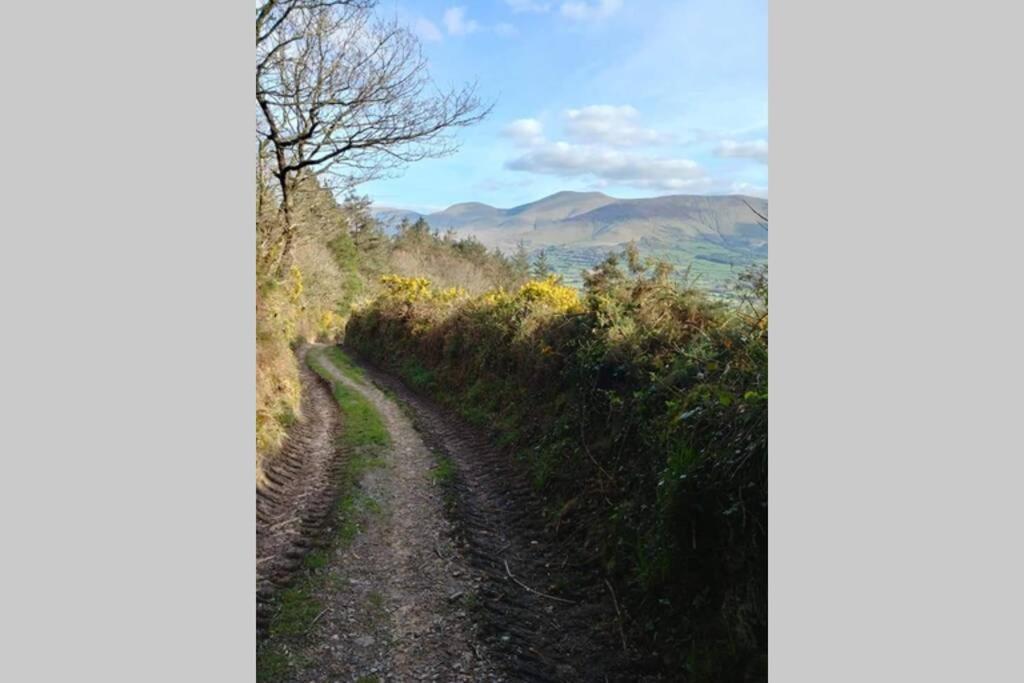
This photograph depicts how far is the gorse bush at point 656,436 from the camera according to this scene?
402cm

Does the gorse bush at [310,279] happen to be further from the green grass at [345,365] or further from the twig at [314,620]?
the twig at [314,620]

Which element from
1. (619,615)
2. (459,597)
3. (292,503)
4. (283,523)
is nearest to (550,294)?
(292,503)

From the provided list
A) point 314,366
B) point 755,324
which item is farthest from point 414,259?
point 755,324

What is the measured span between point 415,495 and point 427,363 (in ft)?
34.5

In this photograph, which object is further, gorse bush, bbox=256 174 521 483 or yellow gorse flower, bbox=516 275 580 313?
yellow gorse flower, bbox=516 275 580 313

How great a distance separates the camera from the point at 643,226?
587 centimetres

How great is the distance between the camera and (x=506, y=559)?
601 cm

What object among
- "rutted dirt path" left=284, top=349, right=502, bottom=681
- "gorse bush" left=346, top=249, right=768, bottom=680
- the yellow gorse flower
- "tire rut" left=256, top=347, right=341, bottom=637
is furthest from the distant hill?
"tire rut" left=256, top=347, right=341, bottom=637

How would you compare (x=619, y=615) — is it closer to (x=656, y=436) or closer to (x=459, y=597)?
(x=459, y=597)

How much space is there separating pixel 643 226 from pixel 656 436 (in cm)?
215

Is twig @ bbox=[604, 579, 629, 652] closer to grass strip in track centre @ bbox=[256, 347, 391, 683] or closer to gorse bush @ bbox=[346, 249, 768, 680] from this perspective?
gorse bush @ bbox=[346, 249, 768, 680]

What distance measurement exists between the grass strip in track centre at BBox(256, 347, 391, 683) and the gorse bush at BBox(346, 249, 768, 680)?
2172 mm

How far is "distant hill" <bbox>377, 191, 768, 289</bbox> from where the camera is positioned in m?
4.25

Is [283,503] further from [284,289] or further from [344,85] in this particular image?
[344,85]
